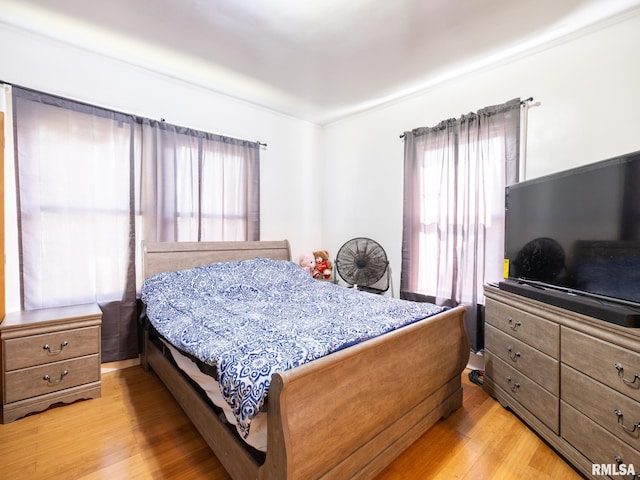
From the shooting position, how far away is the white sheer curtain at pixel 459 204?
245 centimetres

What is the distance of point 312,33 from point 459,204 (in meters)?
1.85

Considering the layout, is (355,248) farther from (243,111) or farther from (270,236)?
(243,111)

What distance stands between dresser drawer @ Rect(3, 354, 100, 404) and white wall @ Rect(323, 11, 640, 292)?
9.16ft

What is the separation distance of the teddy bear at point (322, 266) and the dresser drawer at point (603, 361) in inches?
97.2

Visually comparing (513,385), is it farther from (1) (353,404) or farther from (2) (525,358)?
(1) (353,404)

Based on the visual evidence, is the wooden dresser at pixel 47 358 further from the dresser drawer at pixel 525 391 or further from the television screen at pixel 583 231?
the television screen at pixel 583 231

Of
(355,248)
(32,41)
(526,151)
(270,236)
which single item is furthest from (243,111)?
(526,151)

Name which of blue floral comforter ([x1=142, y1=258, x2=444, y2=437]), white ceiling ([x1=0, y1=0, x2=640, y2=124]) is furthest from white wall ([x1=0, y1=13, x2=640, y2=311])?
blue floral comforter ([x1=142, y1=258, x2=444, y2=437])

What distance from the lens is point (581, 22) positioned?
2.00 meters

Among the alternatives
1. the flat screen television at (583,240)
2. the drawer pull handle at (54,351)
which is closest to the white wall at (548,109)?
the flat screen television at (583,240)

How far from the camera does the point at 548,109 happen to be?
2.22 m

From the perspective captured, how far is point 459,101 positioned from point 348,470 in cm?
295

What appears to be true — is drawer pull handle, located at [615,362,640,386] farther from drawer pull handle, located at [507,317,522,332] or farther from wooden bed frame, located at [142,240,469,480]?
wooden bed frame, located at [142,240,469,480]

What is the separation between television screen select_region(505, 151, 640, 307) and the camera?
1399mm
